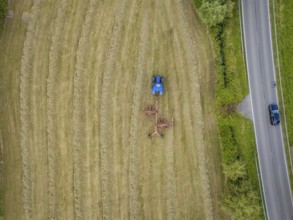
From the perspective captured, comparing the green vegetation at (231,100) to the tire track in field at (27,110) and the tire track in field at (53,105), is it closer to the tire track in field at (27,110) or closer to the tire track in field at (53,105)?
the tire track in field at (53,105)

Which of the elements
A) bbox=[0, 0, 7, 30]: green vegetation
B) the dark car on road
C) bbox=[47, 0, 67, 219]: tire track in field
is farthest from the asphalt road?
bbox=[0, 0, 7, 30]: green vegetation

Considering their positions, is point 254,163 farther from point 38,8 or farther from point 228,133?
point 38,8

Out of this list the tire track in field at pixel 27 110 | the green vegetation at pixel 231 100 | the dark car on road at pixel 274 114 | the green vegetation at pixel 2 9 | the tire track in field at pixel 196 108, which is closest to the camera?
the green vegetation at pixel 231 100

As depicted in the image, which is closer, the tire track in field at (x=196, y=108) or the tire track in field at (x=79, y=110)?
the tire track in field at (x=79, y=110)

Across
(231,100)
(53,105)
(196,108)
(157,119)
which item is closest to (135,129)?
(157,119)

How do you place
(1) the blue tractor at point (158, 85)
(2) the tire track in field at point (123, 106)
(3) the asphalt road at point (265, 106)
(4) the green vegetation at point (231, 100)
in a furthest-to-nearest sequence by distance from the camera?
(3) the asphalt road at point (265, 106) → (1) the blue tractor at point (158, 85) → (2) the tire track in field at point (123, 106) → (4) the green vegetation at point (231, 100)

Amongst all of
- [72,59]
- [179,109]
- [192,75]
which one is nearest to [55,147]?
[72,59]

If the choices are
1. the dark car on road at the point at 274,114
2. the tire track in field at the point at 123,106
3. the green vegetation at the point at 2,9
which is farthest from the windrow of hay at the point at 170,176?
the green vegetation at the point at 2,9
